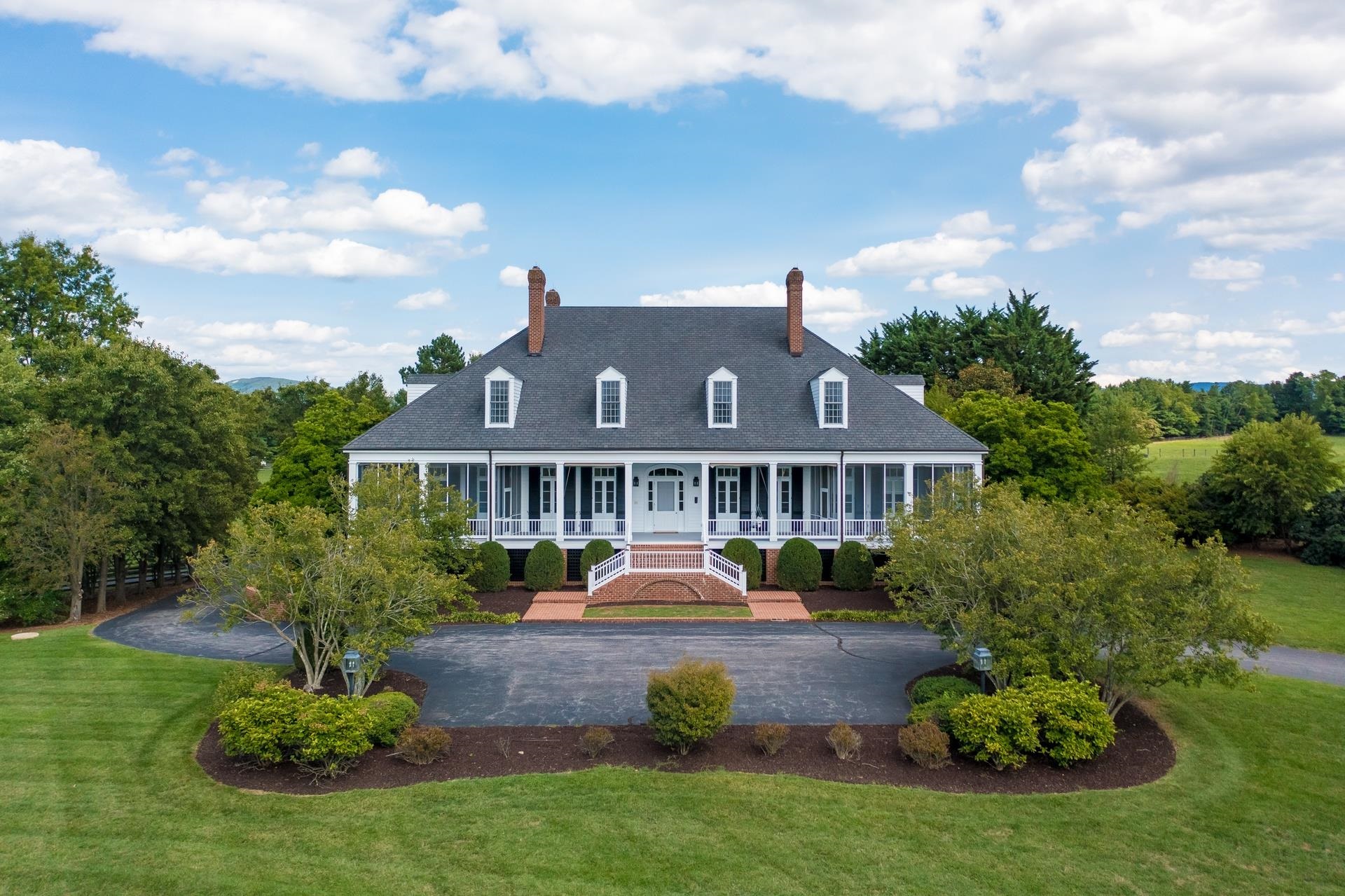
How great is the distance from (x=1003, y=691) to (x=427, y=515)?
1633 centimetres

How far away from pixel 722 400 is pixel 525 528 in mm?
8987

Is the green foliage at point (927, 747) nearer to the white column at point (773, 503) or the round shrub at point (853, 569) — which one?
the round shrub at point (853, 569)

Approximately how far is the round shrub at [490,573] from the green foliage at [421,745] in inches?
573

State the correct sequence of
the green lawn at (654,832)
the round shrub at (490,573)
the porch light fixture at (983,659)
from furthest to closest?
the round shrub at (490,573), the porch light fixture at (983,659), the green lawn at (654,832)

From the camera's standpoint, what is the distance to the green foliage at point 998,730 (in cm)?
1311

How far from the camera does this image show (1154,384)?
113312 mm

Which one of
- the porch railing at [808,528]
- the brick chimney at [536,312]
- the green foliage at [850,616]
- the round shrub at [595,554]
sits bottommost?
the green foliage at [850,616]

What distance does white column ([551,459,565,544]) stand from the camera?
2992 cm

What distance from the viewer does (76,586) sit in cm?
2617

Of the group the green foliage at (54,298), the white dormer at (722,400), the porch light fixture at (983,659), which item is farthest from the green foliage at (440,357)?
the porch light fixture at (983,659)

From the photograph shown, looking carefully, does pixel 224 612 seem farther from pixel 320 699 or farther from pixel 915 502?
pixel 915 502

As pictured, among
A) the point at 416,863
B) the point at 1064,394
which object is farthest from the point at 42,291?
the point at 1064,394

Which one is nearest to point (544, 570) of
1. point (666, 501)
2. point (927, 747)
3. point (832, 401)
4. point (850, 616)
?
point (666, 501)

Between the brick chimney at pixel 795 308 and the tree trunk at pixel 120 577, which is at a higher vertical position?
the brick chimney at pixel 795 308
